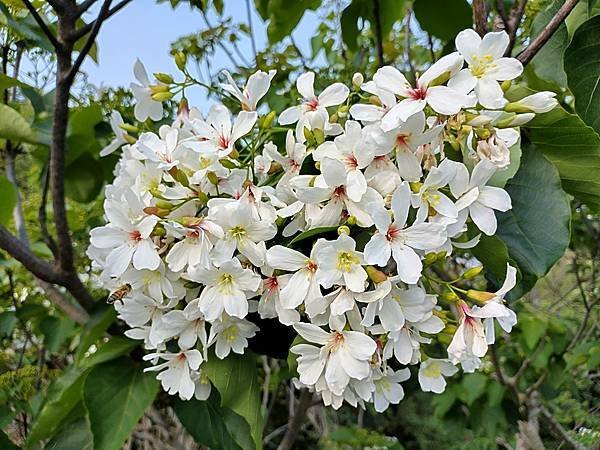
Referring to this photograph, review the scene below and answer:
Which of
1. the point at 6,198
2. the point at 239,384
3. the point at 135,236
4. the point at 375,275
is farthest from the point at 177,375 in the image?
the point at 6,198

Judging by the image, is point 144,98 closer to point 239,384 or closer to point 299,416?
point 239,384

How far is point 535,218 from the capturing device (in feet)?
1.93

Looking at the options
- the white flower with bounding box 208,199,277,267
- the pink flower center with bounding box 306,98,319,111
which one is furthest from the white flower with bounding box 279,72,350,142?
the white flower with bounding box 208,199,277,267

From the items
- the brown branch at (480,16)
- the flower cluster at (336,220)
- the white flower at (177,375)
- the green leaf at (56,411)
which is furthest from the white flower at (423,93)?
the green leaf at (56,411)

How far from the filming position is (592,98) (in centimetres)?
65

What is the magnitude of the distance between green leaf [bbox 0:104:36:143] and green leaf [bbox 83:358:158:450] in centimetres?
40

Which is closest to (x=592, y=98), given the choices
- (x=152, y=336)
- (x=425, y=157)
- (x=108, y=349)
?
(x=425, y=157)

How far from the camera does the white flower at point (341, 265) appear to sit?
1.54ft

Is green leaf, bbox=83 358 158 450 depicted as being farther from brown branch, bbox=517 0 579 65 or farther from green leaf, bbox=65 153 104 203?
brown branch, bbox=517 0 579 65

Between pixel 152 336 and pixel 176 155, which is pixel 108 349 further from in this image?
pixel 176 155

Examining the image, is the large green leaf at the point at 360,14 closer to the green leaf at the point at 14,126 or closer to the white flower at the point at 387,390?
the green leaf at the point at 14,126

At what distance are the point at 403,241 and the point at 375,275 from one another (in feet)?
0.12

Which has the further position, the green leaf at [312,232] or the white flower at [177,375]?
the white flower at [177,375]

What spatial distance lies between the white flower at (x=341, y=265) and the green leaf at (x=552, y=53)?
39 cm
